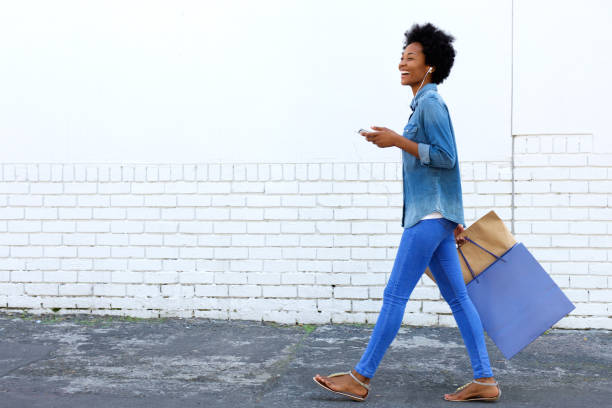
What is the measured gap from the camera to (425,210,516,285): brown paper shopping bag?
3555mm

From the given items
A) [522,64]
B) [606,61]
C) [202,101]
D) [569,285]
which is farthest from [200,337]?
[606,61]

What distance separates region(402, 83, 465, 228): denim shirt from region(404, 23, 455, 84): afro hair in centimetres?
12

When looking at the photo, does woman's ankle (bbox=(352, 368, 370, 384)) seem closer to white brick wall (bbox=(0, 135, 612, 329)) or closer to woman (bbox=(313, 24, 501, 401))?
woman (bbox=(313, 24, 501, 401))

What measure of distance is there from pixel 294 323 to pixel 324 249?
67 cm

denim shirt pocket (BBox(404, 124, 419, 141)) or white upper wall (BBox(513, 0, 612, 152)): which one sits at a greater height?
white upper wall (BBox(513, 0, 612, 152))

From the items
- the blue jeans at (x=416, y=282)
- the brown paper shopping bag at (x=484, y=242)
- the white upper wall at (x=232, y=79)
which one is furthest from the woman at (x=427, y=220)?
the white upper wall at (x=232, y=79)

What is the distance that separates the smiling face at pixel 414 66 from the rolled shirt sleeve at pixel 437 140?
221 millimetres

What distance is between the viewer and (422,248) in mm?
3285

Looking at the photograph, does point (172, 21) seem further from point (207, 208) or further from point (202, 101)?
point (207, 208)

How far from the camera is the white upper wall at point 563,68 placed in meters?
5.09

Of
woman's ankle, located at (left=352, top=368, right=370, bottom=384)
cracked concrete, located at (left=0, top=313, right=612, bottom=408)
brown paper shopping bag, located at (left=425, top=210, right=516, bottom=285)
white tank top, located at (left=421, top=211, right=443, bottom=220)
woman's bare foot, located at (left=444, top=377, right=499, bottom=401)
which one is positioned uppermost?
white tank top, located at (left=421, top=211, right=443, bottom=220)

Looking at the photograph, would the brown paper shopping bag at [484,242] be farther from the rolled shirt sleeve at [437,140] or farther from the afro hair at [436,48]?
the afro hair at [436,48]

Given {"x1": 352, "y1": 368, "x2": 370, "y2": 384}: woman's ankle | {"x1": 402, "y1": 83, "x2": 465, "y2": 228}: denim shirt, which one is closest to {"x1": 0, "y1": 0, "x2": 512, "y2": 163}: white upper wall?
{"x1": 402, "y1": 83, "x2": 465, "y2": 228}: denim shirt

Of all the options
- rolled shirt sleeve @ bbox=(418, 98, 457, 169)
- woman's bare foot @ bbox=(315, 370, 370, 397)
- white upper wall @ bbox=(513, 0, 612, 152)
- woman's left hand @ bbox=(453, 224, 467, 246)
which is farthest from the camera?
white upper wall @ bbox=(513, 0, 612, 152)
